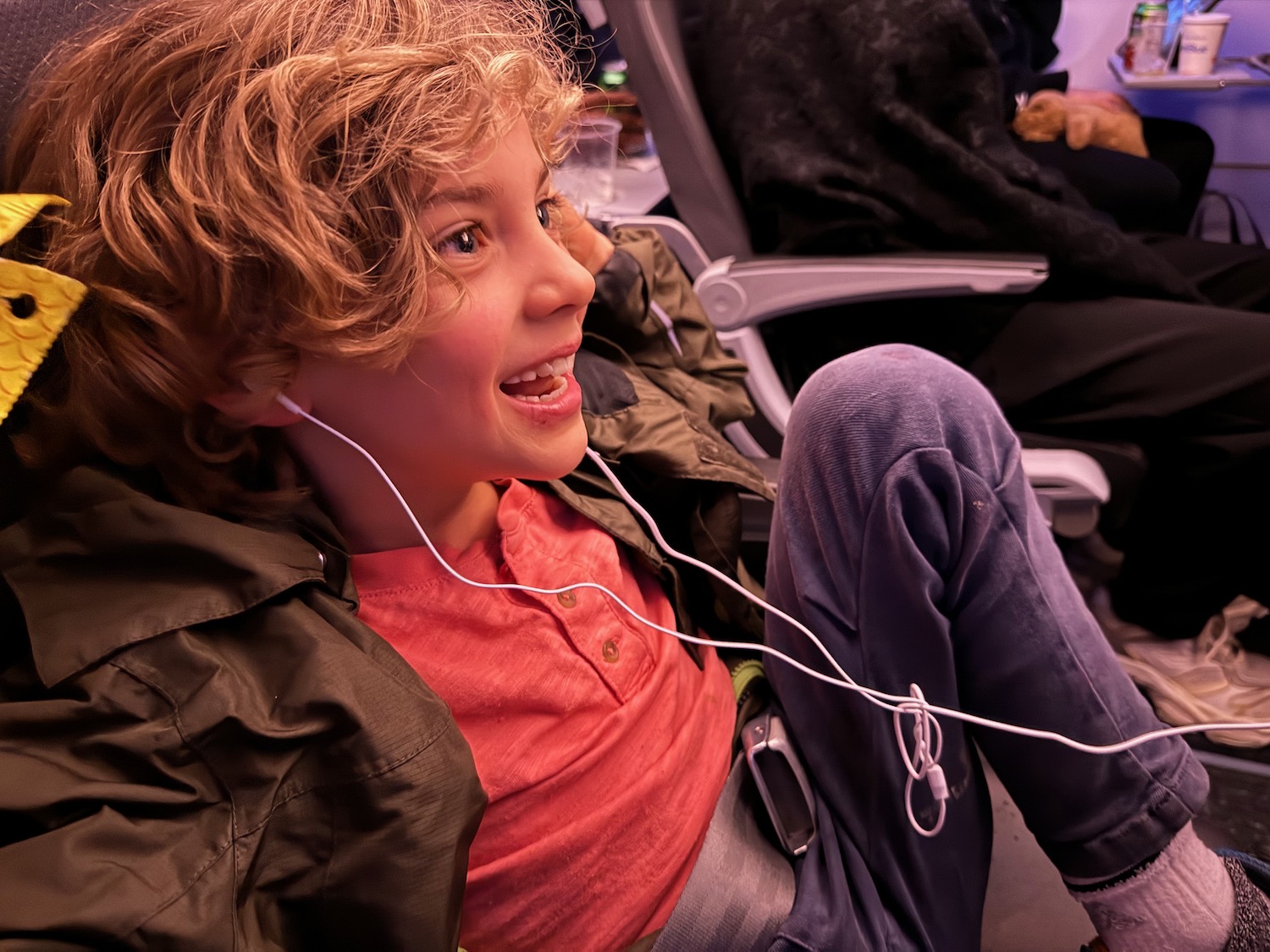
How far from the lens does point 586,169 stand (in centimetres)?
175

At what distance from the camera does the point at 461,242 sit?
0.60 m

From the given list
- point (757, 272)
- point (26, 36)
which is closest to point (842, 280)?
point (757, 272)

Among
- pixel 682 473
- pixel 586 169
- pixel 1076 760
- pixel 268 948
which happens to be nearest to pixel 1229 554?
pixel 1076 760

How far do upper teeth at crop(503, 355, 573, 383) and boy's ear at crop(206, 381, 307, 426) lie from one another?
0.15 meters

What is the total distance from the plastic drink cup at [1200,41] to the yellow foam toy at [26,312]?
2.33 metres

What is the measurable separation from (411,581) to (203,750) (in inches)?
8.3

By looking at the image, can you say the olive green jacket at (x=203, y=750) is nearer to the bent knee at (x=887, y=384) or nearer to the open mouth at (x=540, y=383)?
the open mouth at (x=540, y=383)

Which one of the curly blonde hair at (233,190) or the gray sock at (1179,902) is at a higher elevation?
the curly blonde hair at (233,190)

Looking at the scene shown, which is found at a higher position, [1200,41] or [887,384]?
[887,384]

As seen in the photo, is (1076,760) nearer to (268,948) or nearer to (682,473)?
(682,473)

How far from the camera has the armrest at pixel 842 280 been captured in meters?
1.17

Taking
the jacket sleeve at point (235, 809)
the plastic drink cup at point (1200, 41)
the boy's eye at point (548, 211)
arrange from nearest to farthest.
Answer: the jacket sleeve at point (235, 809), the boy's eye at point (548, 211), the plastic drink cup at point (1200, 41)

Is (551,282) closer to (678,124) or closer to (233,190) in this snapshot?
(233,190)

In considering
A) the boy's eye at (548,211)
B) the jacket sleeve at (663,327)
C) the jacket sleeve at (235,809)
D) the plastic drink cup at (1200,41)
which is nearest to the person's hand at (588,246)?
the jacket sleeve at (663,327)
